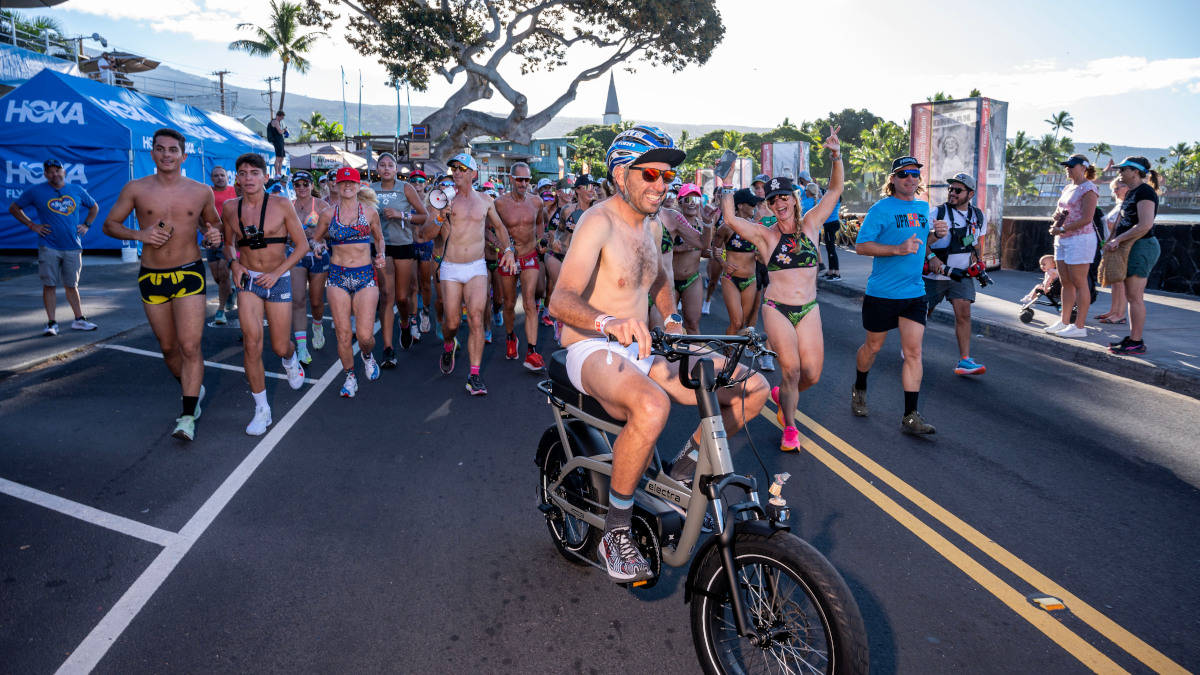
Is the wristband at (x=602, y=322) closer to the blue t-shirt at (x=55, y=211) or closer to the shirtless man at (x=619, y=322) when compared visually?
the shirtless man at (x=619, y=322)

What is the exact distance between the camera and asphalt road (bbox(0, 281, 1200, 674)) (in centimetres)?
306

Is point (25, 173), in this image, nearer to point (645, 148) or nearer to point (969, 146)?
point (645, 148)

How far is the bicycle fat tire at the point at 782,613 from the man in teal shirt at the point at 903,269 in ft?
12.6

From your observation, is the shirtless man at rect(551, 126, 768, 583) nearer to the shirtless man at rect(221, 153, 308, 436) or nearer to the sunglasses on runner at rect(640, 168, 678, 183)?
the sunglasses on runner at rect(640, 168, 678, 183)

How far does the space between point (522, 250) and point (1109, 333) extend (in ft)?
26.0

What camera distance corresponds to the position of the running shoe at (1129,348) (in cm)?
851

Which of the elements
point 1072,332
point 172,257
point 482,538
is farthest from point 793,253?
point 1072,332

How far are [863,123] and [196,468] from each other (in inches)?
4548

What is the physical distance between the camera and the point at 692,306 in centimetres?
890

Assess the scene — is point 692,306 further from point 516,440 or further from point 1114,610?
point 1114,610

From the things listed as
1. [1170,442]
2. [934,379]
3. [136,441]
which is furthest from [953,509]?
[136,441]

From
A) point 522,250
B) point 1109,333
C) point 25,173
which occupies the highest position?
point 25,173

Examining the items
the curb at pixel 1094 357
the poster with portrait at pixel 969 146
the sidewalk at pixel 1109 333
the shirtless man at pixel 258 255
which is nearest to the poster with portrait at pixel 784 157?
the poster with portrait at pixel 969 146

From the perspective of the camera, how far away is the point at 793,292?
5.59 m
